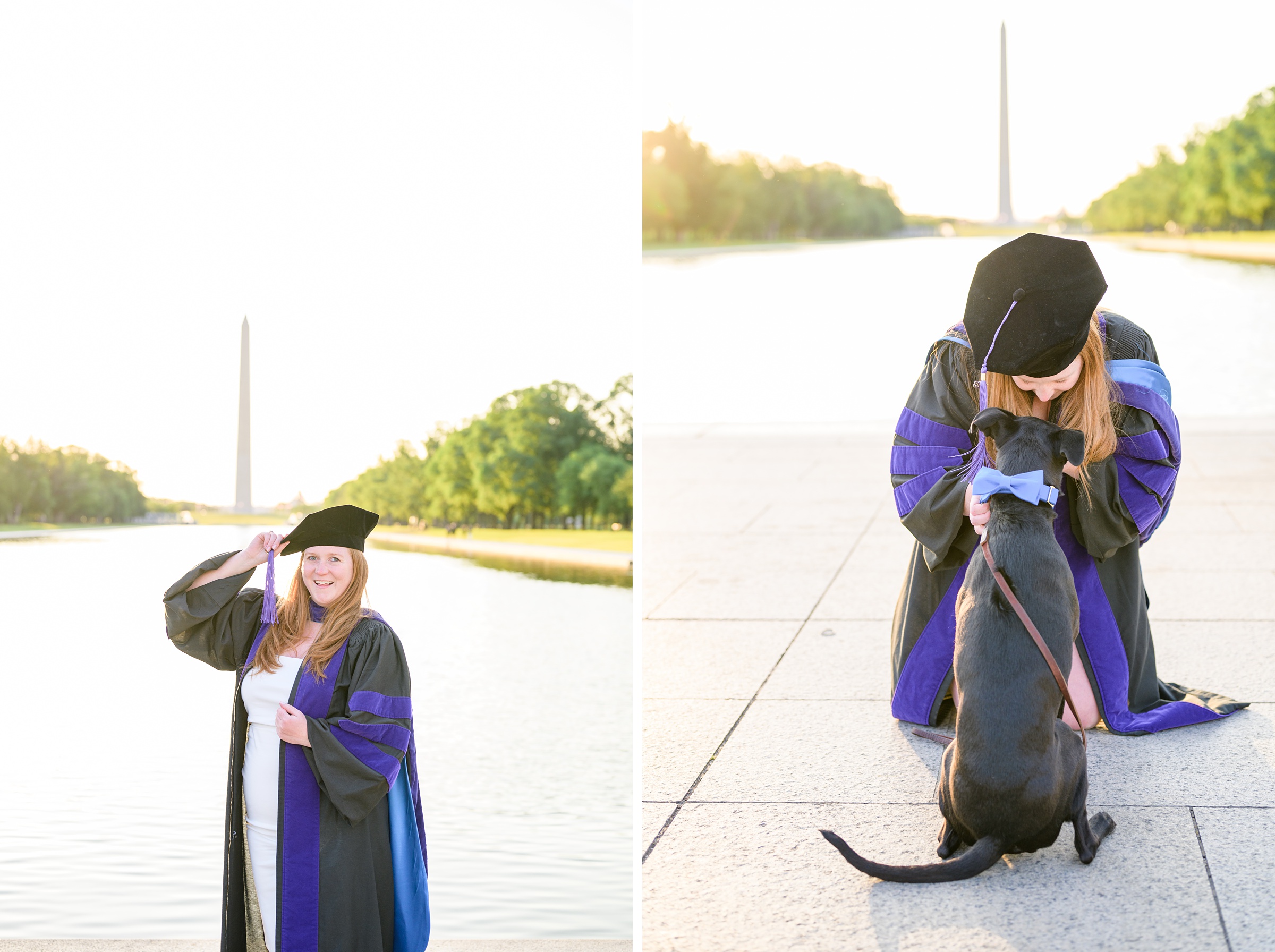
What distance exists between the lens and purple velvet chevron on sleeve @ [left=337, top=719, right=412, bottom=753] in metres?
3.43

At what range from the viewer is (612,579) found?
44.9 meters

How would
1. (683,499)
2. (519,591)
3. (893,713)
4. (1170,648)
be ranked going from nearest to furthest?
(893,713) → (1170,648) → (683,499) → (519,591)

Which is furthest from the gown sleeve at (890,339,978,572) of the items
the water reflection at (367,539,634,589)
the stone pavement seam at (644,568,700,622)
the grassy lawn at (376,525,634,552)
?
the grassy lawn at (376,525,634,552)

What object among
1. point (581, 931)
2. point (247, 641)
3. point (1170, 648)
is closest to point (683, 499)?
point (581, 931)

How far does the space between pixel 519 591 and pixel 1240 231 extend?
86.8ft

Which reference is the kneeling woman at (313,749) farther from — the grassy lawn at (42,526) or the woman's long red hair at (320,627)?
the grassy lawn at (42,526)

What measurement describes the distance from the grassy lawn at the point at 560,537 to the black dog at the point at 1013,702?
43915mm

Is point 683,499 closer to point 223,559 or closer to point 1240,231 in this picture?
point 223,559

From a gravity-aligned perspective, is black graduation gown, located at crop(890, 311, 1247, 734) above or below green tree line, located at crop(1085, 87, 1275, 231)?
below

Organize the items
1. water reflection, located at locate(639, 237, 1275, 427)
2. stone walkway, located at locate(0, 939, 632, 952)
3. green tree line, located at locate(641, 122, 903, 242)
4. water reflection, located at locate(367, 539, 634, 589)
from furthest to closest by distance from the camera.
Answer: green tree line, located at locate(641, 122, 903, 242), water reflection, located at locate(367, 539, 634, 589), water reflection, located at locate(639, 237, 1275, 427), stone walkway, located at locate(0, 939, 632, 952)

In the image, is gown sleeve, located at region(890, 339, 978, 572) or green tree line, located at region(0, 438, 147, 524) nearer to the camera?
gown sleeve, located at region(890, 339, 978, 572)

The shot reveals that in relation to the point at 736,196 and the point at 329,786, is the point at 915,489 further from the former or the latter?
the point at 736,196

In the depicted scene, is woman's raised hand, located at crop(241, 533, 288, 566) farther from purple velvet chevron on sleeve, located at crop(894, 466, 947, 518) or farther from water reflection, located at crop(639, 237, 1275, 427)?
water reflection, located at crop(639, 237, 1275, 427)

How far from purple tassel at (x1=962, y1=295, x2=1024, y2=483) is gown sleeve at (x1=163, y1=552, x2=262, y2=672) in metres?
2.14
